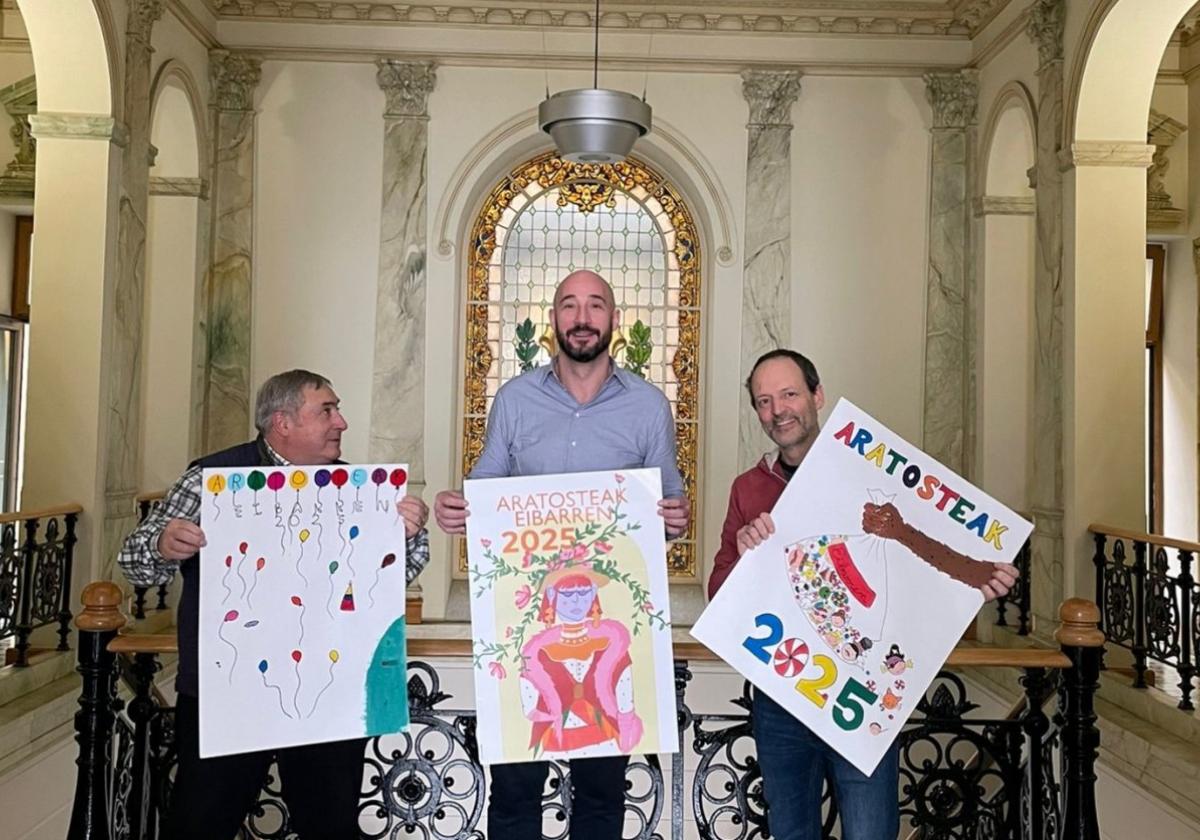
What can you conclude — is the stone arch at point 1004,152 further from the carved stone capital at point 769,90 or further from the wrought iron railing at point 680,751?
the wrought iron railing at point 680,751

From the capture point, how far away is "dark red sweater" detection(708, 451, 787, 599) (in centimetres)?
285

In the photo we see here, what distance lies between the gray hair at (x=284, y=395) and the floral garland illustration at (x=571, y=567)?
2.19 ft

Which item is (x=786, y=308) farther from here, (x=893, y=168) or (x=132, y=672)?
(x=132, y=672)

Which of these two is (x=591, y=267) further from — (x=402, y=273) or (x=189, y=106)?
(x=189, y=106)

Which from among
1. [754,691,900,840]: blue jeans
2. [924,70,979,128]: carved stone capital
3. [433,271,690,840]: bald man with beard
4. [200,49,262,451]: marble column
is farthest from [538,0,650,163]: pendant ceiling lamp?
[924,70,979,128]: carved stone capital

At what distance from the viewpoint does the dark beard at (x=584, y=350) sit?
293 centimetres

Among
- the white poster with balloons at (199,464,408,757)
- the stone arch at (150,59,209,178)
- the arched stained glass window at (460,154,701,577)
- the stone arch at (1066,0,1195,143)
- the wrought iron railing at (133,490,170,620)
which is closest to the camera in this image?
the white poster with balloons at (199,464,408,757)

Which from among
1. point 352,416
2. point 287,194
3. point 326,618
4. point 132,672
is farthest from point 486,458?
point 287,194

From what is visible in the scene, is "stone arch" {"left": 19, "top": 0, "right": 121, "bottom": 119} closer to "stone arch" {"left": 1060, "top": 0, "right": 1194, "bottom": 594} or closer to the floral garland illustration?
the floral garland illustration

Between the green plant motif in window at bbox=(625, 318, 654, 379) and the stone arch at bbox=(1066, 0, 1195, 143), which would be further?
the green plant motif in window at bbox=(625, 318, 654, 379)

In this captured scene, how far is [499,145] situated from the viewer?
8664mm

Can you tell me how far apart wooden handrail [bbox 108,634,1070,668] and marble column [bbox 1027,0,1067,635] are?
4.16m

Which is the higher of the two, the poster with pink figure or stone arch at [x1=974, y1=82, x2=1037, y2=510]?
stone arch at [x1=974, y1=82, x2=1037, y2=510]

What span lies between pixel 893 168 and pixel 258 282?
5.55 meters
